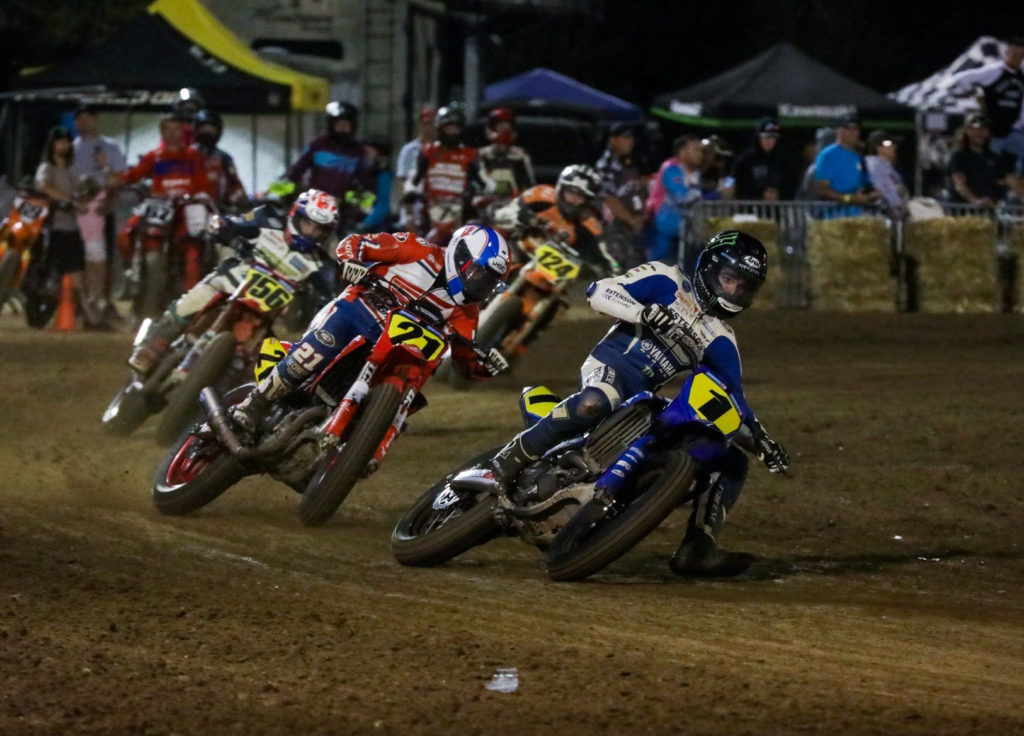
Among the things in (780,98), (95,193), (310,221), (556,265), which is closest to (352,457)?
(310,221)

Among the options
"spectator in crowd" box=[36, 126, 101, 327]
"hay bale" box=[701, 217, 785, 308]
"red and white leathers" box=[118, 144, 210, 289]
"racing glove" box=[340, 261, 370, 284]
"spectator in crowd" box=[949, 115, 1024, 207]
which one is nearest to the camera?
"racing glove" box=[340, 261, 370, 284]

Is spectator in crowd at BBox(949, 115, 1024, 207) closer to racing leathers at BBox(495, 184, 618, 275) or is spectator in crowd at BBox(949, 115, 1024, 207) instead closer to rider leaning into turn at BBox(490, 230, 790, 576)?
racing leathers at BBox(495, 184, 618, 275)

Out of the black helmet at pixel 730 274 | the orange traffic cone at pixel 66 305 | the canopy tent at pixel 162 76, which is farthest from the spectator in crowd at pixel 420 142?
the black helmet at pixel 730 274

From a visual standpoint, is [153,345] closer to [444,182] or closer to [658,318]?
[658,318]

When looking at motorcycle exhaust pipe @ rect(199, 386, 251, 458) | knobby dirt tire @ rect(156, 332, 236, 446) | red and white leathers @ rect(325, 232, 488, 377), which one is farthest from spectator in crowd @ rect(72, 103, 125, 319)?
red and white leathers @ rect(325, 232, 488, 377)

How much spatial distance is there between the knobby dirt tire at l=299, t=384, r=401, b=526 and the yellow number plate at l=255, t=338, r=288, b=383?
74 cm

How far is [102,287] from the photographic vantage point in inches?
730

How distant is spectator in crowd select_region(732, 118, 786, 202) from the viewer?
67.3 ft

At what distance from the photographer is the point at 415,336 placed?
888 centimetres

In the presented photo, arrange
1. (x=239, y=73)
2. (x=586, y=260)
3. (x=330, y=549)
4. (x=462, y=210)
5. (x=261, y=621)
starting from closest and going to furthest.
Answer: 1. (x=261, y=621)
2. (x=330, y=549)
3. (x=586, y=260)
4. (x=462, y=210)
5. (x=239, y=73)

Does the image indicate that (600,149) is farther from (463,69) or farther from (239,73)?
(239,73)

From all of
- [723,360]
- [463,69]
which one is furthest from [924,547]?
[463,69]

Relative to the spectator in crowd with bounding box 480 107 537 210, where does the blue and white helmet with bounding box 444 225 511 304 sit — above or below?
above

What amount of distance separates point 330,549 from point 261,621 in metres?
1.77
